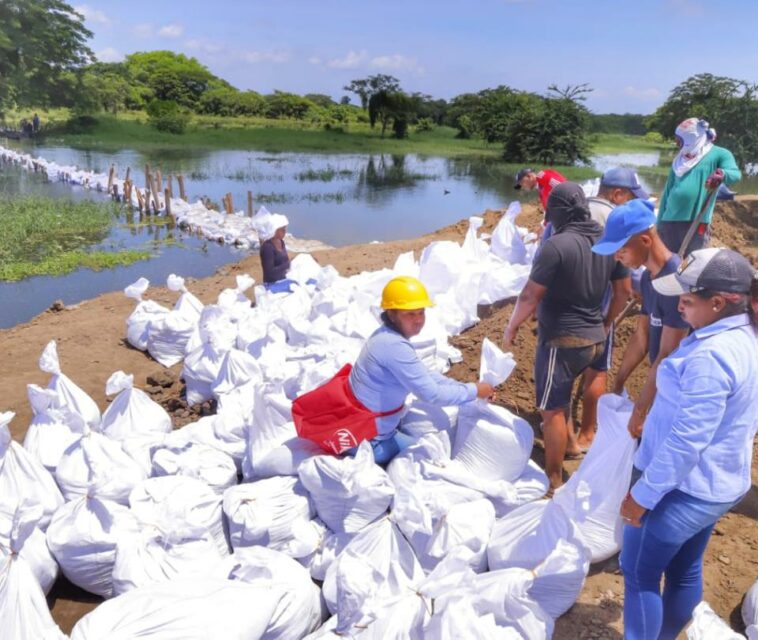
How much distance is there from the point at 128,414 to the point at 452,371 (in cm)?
189

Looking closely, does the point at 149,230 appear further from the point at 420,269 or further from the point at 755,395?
the point at 755,395

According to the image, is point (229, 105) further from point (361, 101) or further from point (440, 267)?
point (440, 267)

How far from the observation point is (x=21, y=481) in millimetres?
2387

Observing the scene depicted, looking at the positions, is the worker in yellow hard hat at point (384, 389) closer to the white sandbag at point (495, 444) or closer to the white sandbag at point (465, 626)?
the white sandbag at point (495, 444)

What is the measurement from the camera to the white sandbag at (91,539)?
218 cm

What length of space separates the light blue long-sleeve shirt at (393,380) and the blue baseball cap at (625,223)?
2.44 feet

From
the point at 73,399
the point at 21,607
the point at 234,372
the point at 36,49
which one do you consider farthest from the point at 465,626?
the point at 36,49

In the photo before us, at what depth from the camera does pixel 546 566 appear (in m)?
1.80

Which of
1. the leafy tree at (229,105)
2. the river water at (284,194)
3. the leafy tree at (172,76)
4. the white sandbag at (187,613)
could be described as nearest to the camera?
the white sandbag at (187,613)

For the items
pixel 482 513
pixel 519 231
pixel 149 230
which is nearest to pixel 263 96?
pixel 149 230

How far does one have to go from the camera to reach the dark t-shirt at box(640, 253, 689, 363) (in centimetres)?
202

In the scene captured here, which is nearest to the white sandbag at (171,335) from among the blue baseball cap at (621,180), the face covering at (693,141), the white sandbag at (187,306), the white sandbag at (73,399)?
the white sandbag at (187,306)

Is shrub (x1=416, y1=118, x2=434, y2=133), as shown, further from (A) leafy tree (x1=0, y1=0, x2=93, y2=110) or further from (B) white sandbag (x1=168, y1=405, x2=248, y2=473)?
(B) white sandbag (x1=168, y1=405, x2=248, y2=473)

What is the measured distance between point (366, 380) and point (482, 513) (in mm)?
647
